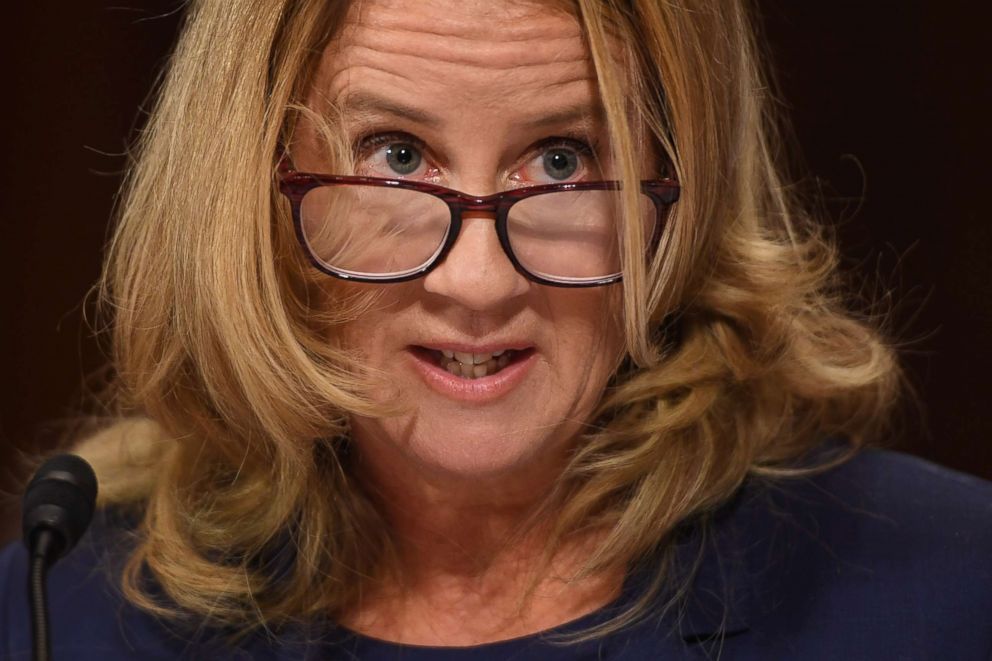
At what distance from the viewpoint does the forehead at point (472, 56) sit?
1193mm

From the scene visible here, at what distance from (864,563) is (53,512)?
30.6 inches

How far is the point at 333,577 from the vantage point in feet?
4.55

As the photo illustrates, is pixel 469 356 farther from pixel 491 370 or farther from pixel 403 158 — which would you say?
pixel 403 158

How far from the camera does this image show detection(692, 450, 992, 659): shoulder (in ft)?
4.24

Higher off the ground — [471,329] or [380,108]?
[380,108]

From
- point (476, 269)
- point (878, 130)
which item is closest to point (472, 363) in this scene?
point (476, 269)

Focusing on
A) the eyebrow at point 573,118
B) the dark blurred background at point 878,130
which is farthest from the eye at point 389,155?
the dark blurred background at point 878,130

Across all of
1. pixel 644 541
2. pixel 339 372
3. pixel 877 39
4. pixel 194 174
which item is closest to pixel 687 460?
pixel 644 541

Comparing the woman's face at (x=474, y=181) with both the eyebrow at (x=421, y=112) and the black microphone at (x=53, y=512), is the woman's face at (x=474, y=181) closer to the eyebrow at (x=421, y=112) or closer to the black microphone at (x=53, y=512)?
the eyebrow at (x=421, y=112)

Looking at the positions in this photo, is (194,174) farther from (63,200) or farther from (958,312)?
(958,312)

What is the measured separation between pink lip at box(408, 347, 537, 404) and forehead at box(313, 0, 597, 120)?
0.81 ft

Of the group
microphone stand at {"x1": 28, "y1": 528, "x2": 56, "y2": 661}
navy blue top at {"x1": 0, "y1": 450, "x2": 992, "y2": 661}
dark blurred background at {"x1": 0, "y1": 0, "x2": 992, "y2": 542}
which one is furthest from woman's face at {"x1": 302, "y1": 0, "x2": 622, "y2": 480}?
dark blurred background at {"x1": 0, "y1": 0, "x2": 992, "y2": 542}

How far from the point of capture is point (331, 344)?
1311 mm

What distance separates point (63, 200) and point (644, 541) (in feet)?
3.80
